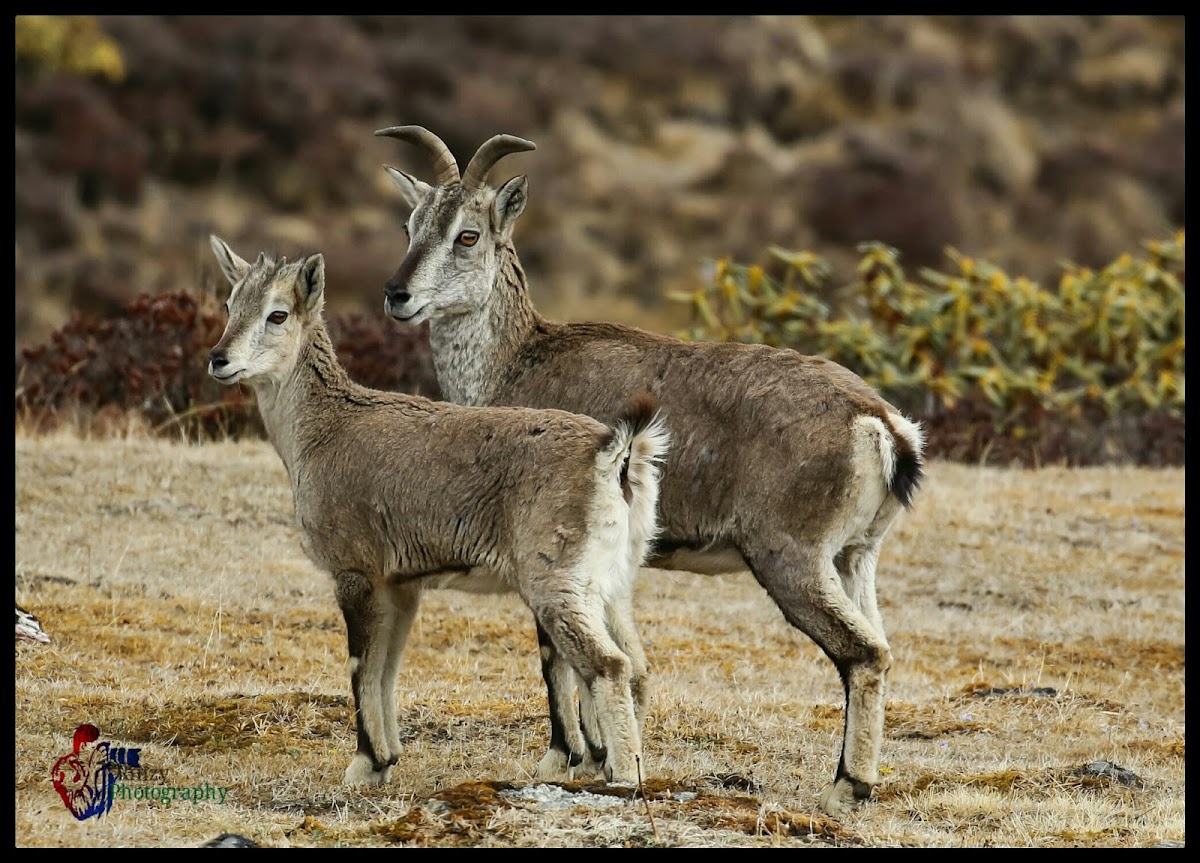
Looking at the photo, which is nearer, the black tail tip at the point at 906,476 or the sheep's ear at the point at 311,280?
the black tail tip at the point at 906,476

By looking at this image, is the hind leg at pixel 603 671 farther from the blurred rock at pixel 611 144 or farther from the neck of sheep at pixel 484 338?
the blurred rock at pixel 611 144

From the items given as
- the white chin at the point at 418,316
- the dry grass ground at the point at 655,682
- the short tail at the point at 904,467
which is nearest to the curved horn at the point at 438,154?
the white chin at the point at 418,316

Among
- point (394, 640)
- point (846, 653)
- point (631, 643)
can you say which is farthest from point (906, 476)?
point (394, 640)

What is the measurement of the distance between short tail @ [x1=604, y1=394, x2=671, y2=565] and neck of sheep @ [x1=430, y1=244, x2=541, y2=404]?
87.0 inches

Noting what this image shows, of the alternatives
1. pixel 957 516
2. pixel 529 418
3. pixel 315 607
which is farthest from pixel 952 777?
pixel 957 516

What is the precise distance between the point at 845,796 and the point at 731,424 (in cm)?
203

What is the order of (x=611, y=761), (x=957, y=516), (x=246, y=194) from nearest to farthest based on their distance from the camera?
(x=611, y=761) → (x=957, y=516) → (x=246, y=194)

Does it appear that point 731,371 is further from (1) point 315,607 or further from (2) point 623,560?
(1) point 315,607

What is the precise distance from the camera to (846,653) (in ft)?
27.4

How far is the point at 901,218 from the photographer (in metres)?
42.7

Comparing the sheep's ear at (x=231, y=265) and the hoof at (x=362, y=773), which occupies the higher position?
the sheep's ear at (x=231, y=265)

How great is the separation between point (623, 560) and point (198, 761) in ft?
8.64

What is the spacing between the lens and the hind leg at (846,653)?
832 centimetres

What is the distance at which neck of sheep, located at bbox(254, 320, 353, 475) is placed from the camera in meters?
9.10
